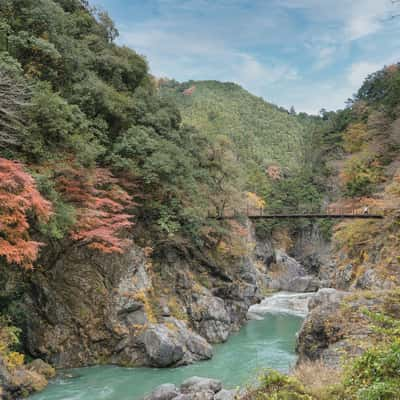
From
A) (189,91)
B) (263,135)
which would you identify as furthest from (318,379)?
(189,91)

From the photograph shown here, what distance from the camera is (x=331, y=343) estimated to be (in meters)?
8.44

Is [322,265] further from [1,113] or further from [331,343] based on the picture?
[1,113]

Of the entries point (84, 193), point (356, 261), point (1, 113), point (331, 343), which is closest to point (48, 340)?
point (84, 193)

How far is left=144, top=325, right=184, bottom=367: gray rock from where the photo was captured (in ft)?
39.1

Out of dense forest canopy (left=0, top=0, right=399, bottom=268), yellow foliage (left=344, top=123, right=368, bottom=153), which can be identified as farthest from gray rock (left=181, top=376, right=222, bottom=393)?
yellow foliage (left=344, top=123, right=368, bottom=153)

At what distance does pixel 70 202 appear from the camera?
39.4 ft

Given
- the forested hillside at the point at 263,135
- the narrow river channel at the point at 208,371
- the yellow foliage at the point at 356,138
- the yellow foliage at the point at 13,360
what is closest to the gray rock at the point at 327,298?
the narrow river channel at the point at 208,371

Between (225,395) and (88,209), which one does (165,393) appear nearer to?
(225,395)

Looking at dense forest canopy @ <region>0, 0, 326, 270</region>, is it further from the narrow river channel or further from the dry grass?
the dry grass

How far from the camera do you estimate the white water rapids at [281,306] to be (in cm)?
2458

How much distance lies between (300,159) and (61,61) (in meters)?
49.7

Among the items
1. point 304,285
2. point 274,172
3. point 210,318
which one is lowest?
point 304,285

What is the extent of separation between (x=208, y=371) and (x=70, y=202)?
6971 millimetres

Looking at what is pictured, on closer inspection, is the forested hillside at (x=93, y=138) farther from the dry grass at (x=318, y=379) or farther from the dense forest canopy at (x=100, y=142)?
the dry grass at (x=318, y=379)
